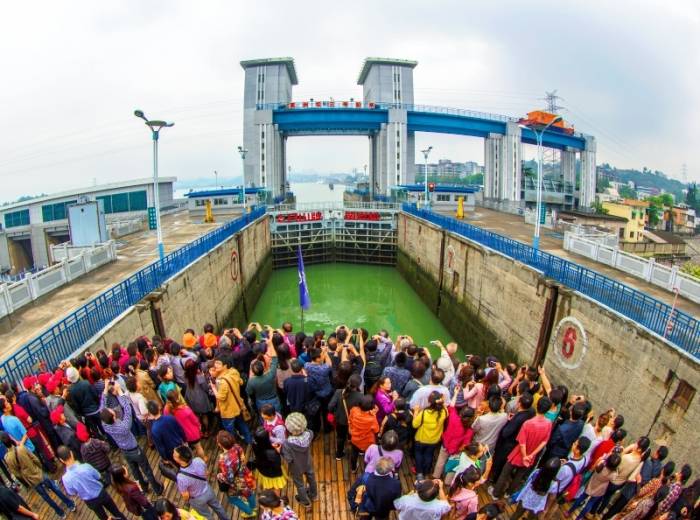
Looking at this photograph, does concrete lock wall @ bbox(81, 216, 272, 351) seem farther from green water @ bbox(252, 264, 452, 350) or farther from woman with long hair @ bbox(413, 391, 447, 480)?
woman with long hair @ bbox(413, 391, 447, 480)

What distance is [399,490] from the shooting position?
400cm

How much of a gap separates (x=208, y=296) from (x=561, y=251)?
630 inches

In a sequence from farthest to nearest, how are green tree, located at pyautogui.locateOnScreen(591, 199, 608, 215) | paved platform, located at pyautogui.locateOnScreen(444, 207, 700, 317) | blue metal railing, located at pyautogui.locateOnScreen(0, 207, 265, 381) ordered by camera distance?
green tree, located at pyautogui.locateOnScreen(591, 199, 608, 215) → paved platform, located at pyautogui.locateOnScreen(444, 207, 700, 317) → blue metal railing, located at pyautogui.locateOnScreen(0, 207, 265, 381)

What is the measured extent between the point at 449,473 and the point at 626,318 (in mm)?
6990

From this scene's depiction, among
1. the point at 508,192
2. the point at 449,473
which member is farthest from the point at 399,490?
the point at 508,192

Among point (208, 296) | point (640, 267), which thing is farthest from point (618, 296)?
point (208, 296)

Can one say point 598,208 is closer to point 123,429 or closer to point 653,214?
point 653,214

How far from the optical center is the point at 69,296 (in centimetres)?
1202

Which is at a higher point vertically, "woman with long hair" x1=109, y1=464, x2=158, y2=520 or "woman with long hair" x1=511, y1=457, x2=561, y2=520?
"woman with long hair" x1=109, y1=464, x2=158, y2=520

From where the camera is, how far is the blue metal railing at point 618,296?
790 centimetres

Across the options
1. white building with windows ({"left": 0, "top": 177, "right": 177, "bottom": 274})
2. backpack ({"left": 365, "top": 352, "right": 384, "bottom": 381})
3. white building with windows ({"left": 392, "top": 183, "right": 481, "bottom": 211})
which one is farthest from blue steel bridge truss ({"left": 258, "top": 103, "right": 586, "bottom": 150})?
backpack ({"left": 365, "top": 352, "right": 384, "bottom": 381})

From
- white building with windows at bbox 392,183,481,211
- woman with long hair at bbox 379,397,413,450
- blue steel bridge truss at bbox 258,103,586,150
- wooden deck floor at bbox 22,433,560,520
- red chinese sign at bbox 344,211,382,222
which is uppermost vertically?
blue steel bridge truss at bbox 258,103,586,150

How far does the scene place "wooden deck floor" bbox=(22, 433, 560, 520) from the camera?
550 cm

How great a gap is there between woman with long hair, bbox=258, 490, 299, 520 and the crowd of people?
0.02 m
